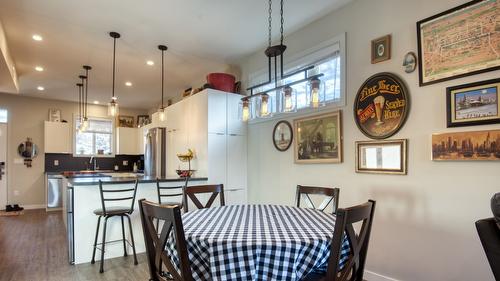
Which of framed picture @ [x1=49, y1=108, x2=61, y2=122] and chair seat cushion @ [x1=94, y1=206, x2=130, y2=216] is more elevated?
framed picture @ [x1=49, y1=108, x2=61, y2=122]

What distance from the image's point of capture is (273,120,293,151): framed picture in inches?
143

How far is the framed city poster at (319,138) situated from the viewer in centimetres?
301

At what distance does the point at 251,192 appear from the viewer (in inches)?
167

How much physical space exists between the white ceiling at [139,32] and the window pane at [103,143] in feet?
8.78

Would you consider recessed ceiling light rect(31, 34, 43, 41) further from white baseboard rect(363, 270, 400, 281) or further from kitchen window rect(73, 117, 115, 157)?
white baseboard rect(363, 270, 400, 281)

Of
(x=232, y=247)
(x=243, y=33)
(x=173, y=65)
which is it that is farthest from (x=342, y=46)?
(x=173, y=65)

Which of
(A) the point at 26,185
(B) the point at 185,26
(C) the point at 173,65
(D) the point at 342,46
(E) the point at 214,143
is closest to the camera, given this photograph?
(D) the point at 342,46

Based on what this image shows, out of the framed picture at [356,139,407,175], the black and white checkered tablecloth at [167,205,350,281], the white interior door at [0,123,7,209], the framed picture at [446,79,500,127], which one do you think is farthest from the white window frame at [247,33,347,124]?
the white interior door at [0,123,7,209]

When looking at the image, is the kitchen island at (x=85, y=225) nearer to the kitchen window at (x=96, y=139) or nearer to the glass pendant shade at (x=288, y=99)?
the glass pendant shade at (x=288, y=99)

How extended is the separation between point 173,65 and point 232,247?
399 centimetres

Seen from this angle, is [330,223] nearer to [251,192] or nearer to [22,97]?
[251,192]

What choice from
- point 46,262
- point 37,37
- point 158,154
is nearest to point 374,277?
point 46,262

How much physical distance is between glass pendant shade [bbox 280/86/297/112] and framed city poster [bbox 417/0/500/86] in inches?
44.4

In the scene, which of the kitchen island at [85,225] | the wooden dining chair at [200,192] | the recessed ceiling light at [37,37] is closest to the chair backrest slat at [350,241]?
the wooden dining chair at [200,192]
